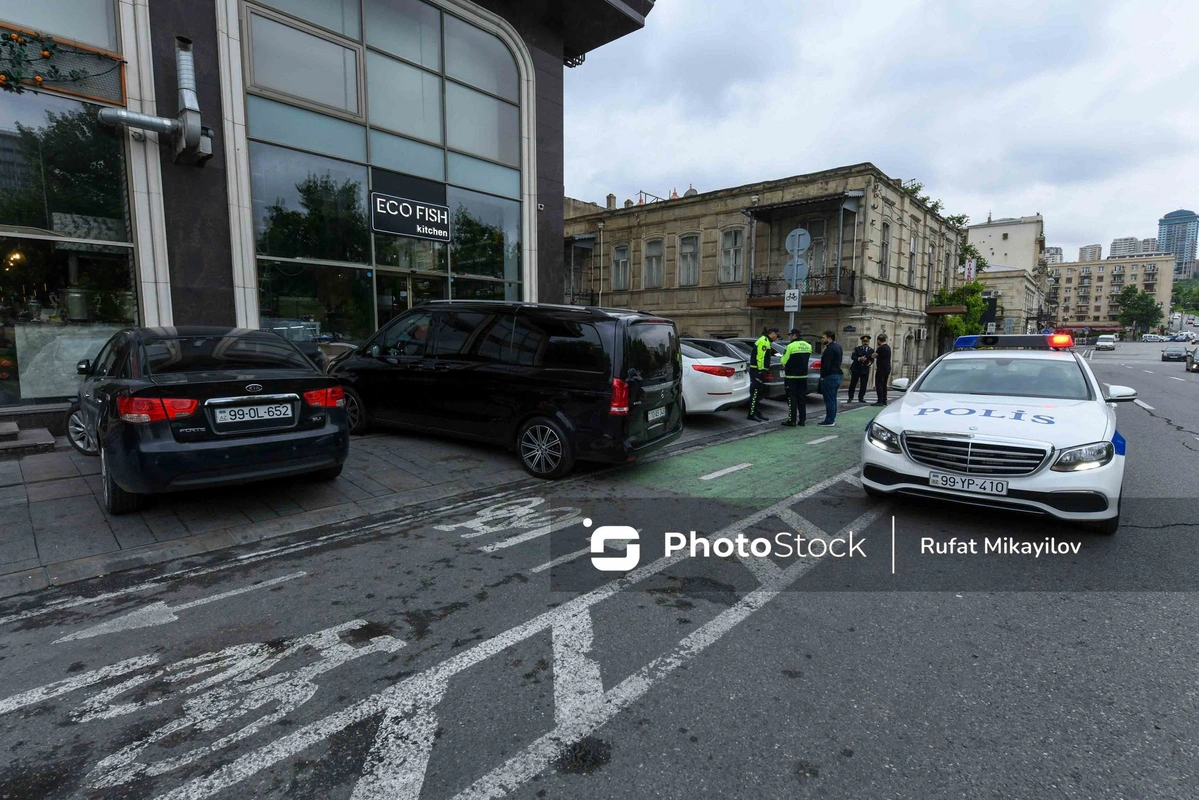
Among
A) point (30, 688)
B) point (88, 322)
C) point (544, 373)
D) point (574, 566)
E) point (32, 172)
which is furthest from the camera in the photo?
point (88, 322)

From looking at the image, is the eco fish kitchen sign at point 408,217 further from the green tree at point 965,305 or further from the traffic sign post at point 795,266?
the green tree at point 965,305

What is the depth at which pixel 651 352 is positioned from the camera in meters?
6.66

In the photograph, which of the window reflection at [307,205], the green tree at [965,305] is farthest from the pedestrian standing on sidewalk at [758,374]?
the green tree at [965,305]

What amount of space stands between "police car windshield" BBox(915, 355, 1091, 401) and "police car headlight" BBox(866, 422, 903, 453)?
113 centimetres

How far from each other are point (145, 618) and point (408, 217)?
9668 mm

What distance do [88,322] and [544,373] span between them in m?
7.04

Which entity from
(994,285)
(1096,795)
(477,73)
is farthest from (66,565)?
(994,285)

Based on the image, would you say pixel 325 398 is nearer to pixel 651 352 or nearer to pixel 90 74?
pixel 651 352

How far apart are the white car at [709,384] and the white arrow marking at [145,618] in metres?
7.39

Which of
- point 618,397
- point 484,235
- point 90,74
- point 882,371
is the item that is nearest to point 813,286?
point 882,371

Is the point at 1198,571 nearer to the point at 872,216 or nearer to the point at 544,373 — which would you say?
the point at 544,373

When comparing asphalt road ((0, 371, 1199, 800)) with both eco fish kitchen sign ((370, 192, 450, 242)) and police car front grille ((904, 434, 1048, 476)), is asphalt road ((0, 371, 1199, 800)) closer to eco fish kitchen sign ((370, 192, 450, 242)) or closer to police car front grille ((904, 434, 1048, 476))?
police car front grille ((904, 434, 1048, 476))

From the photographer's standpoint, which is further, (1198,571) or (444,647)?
Answer: (1198,571)

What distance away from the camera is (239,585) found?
12.7ft
